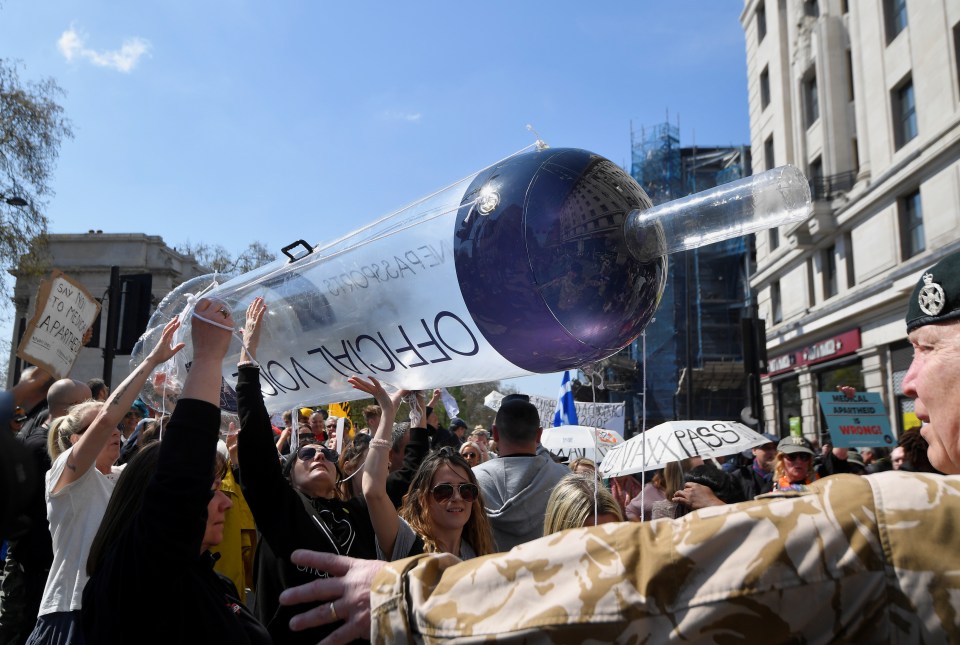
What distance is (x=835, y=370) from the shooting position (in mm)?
22609

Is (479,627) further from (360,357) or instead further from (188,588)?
(360,357)

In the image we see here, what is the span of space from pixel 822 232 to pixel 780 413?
694cm

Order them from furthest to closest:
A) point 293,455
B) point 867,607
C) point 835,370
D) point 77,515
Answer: point 835,370 → point 293,455 → point 77,515 → point 867,607

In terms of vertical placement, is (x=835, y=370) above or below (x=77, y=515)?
above

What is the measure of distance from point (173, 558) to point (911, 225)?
21453 millimetres

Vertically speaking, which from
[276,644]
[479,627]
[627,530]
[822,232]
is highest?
[822,232]

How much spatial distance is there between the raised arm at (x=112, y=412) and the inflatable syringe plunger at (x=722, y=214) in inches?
68.8

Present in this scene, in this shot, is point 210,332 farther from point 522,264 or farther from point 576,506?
point 576,506

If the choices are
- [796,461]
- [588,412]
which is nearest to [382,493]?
[796,461]

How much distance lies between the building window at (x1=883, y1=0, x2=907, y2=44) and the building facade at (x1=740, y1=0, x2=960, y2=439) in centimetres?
4

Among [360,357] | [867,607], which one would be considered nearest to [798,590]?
[867,607]

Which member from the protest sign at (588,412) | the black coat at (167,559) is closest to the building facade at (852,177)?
the protest sign at (588,412)

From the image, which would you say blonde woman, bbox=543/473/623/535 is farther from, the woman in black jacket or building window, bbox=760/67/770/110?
building window, bbox=760/67/770/110

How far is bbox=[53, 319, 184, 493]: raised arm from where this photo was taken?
2.82 m
